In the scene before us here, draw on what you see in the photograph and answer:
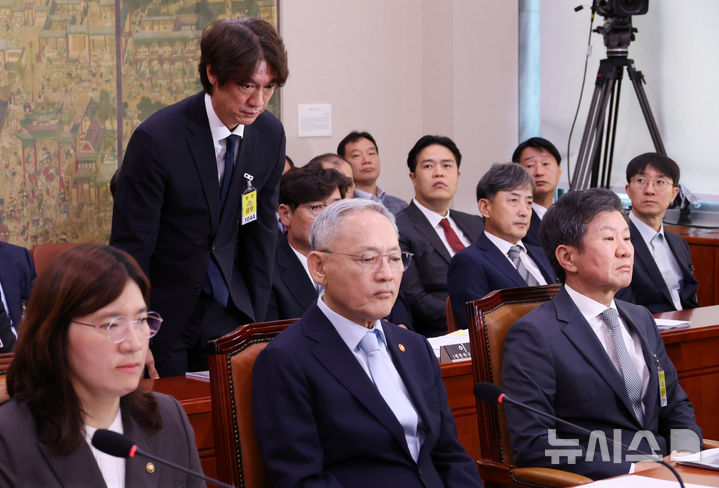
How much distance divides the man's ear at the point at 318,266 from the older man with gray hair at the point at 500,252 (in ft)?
4.49

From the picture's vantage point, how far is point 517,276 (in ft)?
11.3

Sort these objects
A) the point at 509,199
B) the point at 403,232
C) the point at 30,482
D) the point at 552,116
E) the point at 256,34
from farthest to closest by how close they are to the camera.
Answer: the point at 552,116, the point at 403,232, the point at 509,199, the point at 256,34, the point at 30,482

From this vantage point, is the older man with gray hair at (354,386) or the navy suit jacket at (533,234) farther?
the navy suit jacket at (533,234)

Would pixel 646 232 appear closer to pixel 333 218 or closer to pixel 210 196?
pixel 210 196

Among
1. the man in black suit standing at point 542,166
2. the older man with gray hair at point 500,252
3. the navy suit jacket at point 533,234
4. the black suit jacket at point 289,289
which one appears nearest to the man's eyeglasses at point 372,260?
the black suit jacket at point 289,289

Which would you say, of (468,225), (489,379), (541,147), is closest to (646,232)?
(468,225)

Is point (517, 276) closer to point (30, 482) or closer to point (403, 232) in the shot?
point (403, 232)

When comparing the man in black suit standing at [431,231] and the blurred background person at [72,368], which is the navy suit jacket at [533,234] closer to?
the man in black suit standing at [431,231]

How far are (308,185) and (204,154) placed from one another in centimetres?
72

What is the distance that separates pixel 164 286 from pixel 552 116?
4294 mm

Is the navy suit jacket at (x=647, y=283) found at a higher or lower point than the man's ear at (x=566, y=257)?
lower

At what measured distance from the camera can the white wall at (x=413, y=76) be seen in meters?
5.84

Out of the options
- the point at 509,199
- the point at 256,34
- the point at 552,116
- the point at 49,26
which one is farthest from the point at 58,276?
the point at 552,116

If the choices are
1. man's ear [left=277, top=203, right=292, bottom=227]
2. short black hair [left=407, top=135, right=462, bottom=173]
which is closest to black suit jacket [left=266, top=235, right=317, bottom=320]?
man's ear [left=277, top=203, right=292, bottom=227]
